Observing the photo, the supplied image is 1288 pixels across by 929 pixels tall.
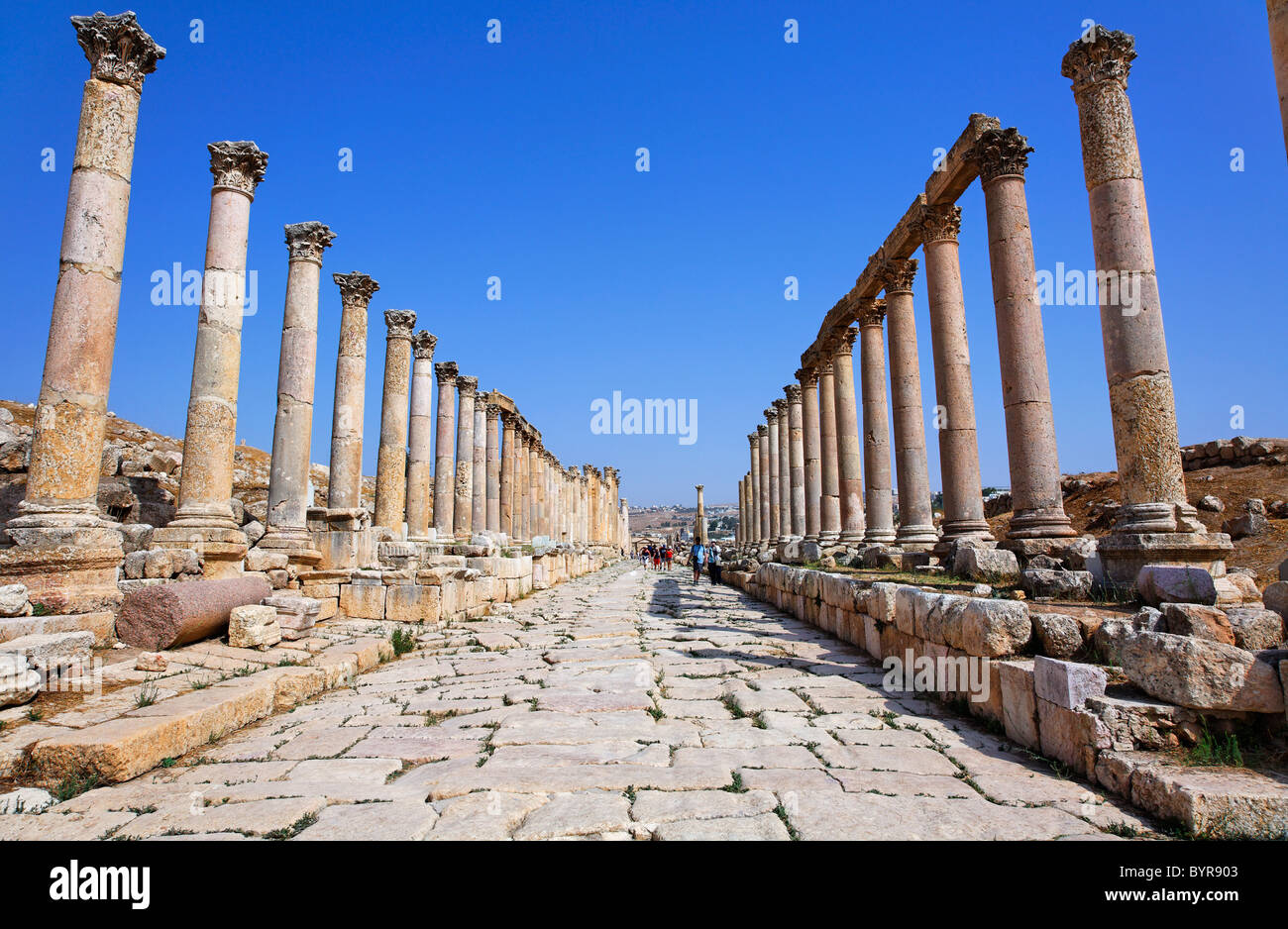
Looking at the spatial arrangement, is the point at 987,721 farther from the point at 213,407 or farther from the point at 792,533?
the point at 792,533

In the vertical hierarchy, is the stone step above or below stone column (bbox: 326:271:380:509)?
below

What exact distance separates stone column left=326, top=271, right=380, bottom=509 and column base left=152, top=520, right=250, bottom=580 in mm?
4035

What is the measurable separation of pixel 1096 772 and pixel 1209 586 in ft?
8.47

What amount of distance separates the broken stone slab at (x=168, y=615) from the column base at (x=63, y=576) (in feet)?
1.76

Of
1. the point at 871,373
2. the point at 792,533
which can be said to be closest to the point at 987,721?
the point at 871,373

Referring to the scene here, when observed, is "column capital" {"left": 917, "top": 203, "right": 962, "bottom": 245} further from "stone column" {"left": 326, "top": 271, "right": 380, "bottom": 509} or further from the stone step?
the stone step

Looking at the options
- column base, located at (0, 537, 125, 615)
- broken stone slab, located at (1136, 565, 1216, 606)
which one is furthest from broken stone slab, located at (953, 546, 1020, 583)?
column base, located at (0, 537, 125, 615)

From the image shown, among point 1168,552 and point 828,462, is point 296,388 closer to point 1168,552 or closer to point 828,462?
point 1168,552

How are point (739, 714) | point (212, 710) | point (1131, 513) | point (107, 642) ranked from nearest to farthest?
point (212, 710) → point (739, 714) → point (107, 642) → point (1131, 513)

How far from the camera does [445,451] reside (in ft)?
71.3

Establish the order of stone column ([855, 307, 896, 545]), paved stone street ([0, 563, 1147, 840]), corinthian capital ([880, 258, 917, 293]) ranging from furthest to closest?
stone column ([855, 307, 896, 545]), corinthian capital ([880, 258, 917, 293]), paved stone street ([0, 563, 1147, 840])

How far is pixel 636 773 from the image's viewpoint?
4.17 meters

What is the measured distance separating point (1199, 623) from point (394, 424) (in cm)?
1570

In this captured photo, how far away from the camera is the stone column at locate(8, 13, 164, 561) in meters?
7.90
